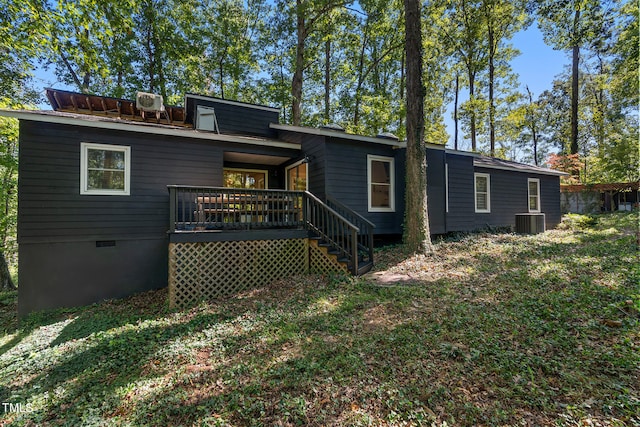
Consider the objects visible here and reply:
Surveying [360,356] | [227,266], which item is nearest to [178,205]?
[227,266]

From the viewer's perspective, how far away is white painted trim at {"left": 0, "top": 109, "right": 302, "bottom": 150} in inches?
230

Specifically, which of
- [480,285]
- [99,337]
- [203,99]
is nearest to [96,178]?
[99,337]

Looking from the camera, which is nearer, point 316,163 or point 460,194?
point 316,163

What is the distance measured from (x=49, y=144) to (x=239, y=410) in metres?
7.19

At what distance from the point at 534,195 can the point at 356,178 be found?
32.9 ft

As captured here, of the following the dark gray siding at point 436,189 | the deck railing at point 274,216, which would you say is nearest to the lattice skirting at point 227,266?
the deck railing at point 274,216

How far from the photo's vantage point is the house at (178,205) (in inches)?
231

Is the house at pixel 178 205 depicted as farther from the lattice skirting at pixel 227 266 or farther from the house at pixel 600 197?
the house at pixel 600 197

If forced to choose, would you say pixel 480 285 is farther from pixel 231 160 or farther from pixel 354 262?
pixel 231 160

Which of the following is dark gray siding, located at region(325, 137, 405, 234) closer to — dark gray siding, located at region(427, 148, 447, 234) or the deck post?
dark gray siding, located at region(427, 148, 447, 234)

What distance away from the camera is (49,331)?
205 inches

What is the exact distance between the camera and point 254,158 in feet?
29.2

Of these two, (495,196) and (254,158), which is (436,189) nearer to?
(495,196)

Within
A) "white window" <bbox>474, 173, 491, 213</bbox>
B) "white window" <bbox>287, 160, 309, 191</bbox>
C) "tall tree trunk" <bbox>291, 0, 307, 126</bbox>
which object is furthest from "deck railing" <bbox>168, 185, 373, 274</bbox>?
"tall tree trunk" <bbox>291, 0, 307, 126</bbox>
